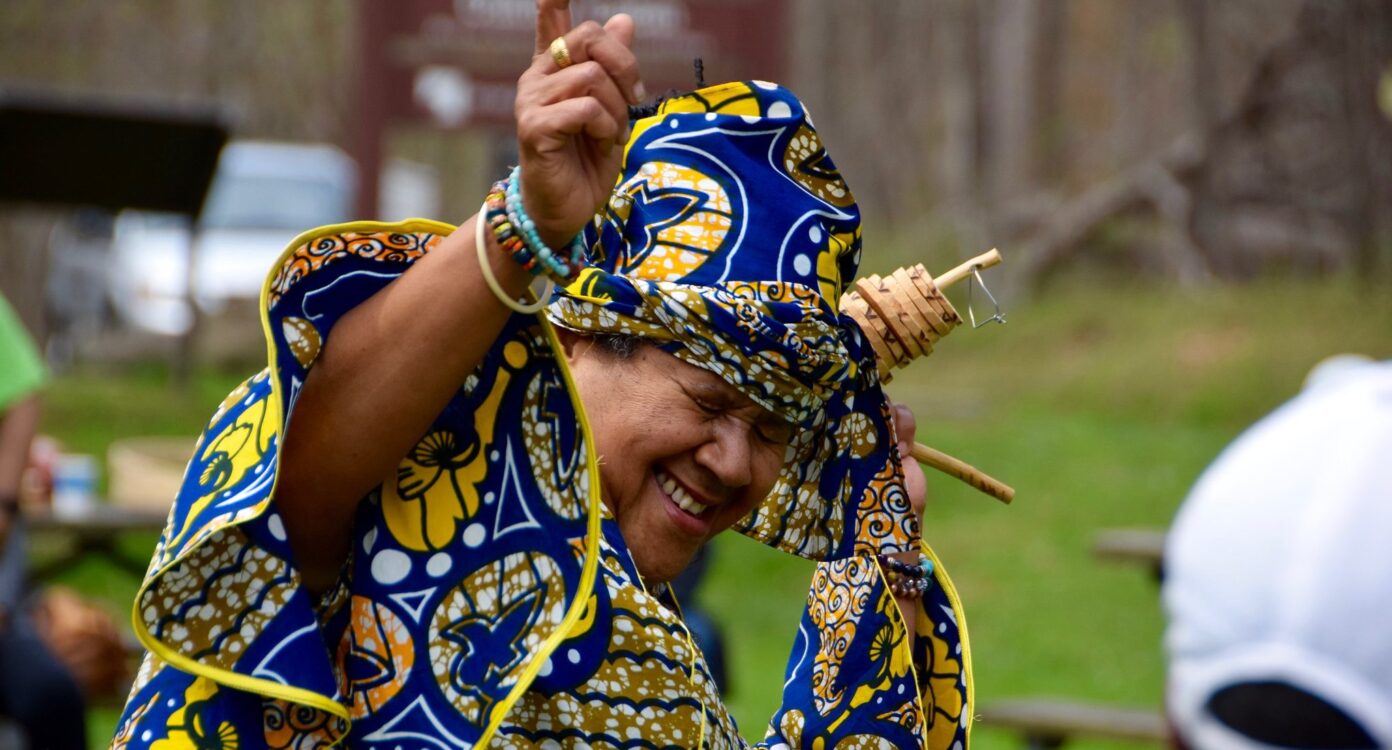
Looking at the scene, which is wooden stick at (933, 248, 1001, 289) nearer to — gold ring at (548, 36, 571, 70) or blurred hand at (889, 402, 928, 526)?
blurred hand at (889, 402, 928, 526)

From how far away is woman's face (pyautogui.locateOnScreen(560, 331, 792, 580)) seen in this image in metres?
1.98

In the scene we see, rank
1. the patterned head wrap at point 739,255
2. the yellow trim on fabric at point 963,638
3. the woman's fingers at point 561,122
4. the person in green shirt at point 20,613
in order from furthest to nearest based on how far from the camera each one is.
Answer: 1. the person in green shirt at point 20,613
2. the yellow trim on fabric at point 963,638
3. the patterned head wrap at point 739,255
4. the woman's fingers at point 561,122

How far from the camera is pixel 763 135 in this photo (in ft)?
6.73

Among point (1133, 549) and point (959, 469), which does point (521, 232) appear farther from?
point (1133, 549)

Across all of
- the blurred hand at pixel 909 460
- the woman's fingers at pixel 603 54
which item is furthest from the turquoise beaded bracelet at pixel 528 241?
the blurred hand at pixel 909 460

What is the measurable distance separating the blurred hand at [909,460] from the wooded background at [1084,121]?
21.1ft

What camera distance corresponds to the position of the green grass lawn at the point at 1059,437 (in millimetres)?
7605

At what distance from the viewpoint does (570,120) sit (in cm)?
149

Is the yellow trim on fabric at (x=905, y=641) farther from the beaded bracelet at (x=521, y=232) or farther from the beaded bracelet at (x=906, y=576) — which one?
the beaded bracelet at (x=521, y=232)

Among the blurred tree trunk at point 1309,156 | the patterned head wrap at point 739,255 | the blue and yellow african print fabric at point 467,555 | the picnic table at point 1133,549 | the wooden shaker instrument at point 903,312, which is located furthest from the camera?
the blurred tree trunk at point 1309,156

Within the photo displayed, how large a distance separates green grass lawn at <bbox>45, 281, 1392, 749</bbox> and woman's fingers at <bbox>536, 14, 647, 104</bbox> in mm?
4748

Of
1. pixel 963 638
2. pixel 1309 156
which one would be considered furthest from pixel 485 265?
pixel 1309 156

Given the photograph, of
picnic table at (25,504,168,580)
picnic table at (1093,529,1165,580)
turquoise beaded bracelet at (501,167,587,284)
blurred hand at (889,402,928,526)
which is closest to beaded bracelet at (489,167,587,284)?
turquoise beaded bracelet at (501,167,587,284)

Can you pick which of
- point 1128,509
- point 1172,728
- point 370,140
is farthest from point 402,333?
point 1128,509
